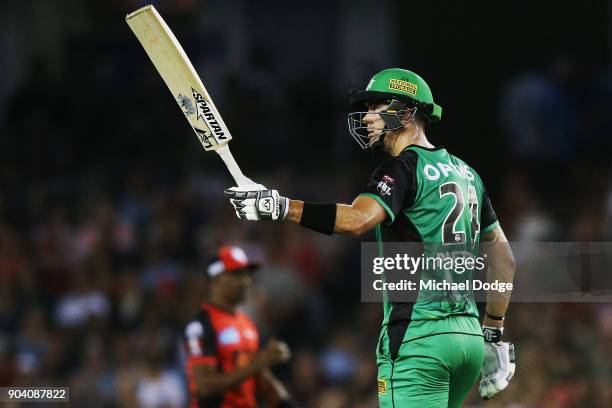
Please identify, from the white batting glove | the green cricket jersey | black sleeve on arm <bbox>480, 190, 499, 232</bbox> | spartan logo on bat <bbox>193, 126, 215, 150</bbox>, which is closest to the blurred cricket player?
spartan logo on bat <bbox>193, 126, 215, 150</bbox>

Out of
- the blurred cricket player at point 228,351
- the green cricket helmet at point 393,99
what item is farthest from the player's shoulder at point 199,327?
the green cricket helmet at point 393,99

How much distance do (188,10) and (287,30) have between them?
116cm

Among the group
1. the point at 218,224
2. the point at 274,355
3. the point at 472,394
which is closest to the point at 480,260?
the point at 274,355

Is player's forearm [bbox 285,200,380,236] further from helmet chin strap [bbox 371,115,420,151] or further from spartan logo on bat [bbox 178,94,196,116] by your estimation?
spartan logo on bat [bbox 178,94,196,116]

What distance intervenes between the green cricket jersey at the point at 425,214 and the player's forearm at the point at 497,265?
0.39 metres

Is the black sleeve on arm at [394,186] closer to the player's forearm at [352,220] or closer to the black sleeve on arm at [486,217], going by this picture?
the player's forearm at [352,220]

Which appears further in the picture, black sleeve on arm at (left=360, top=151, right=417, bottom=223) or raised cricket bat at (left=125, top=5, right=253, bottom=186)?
raised cricket bat at (left=125, top=5, right=253, bottom=186)

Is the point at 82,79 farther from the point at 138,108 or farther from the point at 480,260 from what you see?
the point at 480,260

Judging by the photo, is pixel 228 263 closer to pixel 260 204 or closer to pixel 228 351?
pixel 228 351

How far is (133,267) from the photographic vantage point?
11.7m

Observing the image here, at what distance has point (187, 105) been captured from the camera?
5.91 metres

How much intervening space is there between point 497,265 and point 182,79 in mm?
1806

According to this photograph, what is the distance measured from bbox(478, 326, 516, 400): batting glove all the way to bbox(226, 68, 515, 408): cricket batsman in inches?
9.3

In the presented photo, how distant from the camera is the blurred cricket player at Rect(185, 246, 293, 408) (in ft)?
23.3
